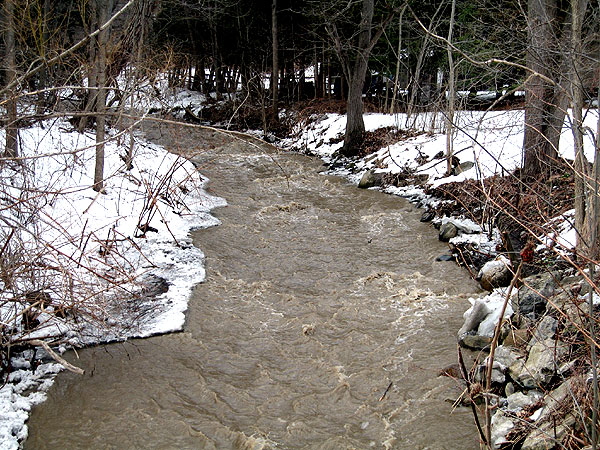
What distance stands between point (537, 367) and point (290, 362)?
279 cm

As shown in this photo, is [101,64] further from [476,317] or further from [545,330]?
[545,330]

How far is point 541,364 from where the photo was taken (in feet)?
17.4

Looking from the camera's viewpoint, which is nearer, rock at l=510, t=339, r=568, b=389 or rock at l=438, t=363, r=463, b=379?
rock at l=510, t=339, r=568, b=389

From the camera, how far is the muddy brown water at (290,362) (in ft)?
17.2

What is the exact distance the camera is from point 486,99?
2120 centimetres

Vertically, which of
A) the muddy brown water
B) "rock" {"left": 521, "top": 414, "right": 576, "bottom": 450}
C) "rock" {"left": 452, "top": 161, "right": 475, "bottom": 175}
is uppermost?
"rock" {"left": 452, "top": 161, "right": 475, "bottom": 175}

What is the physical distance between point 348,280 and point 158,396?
3990 millimetres

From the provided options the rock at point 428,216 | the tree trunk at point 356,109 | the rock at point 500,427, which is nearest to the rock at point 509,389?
the rock at point 500,427

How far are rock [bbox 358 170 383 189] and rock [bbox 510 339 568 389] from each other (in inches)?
385

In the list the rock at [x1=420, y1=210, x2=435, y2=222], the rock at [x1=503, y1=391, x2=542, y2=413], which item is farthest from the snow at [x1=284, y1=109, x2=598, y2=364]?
the rock at [x1=503, y1=391, x2=542, y2=413]

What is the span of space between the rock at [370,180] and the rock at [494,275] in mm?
6785

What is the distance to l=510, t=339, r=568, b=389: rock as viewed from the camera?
515 centimetres

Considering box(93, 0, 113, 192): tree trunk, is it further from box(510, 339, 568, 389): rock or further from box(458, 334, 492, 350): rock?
box(510, 339, 568, 389): rock

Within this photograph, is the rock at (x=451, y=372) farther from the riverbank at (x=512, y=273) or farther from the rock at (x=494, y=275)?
the rock at (x=494, y=275)
